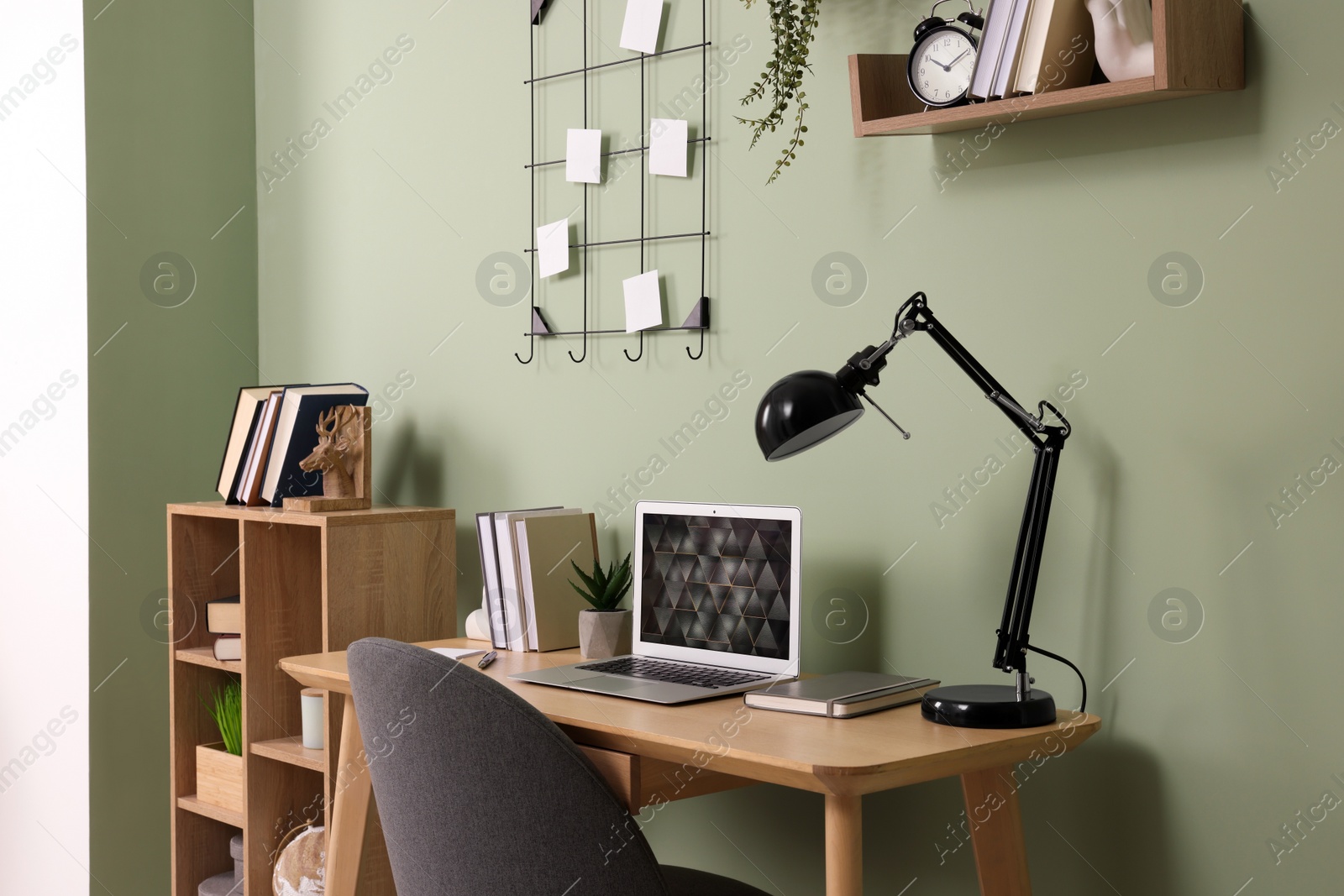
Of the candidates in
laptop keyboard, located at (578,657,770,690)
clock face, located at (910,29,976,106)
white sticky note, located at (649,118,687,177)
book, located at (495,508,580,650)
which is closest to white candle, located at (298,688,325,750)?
book, located at (495,508,580,650)

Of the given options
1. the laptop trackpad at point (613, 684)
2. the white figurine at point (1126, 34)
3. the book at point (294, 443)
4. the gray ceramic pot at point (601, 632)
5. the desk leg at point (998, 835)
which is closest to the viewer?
the white figurine at point (1126, 34)

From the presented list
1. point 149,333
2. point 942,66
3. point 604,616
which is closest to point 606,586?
point 604,616

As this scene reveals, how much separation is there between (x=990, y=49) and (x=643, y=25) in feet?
2.75

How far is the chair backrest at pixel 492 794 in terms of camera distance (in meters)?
1.40

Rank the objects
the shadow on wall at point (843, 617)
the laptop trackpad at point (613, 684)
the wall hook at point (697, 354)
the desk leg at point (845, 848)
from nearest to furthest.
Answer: the desk leg at point (845, 848) → the laptop trackpad at point (613, 684) → the shadow on wall at point (843, 617) → the wall hook at point (697, 354)

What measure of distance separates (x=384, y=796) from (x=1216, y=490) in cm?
113

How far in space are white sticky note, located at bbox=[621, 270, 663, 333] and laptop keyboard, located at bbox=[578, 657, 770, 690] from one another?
0.61 metres

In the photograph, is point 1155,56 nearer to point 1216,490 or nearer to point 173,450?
point 1216,490

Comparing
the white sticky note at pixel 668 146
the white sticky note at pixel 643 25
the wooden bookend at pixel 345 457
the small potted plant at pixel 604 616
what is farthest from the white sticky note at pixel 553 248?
the small potted plant at pixel 604 616

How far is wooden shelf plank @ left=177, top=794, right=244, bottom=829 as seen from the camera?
2482mm

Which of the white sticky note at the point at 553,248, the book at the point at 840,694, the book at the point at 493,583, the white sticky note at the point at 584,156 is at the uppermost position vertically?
the white sticky note at the point at 584,156

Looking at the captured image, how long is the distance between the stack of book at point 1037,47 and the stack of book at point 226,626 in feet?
6.01

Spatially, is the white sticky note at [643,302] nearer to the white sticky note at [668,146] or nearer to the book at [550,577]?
the white sticky note at [668,146]

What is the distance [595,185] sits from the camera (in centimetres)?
231
